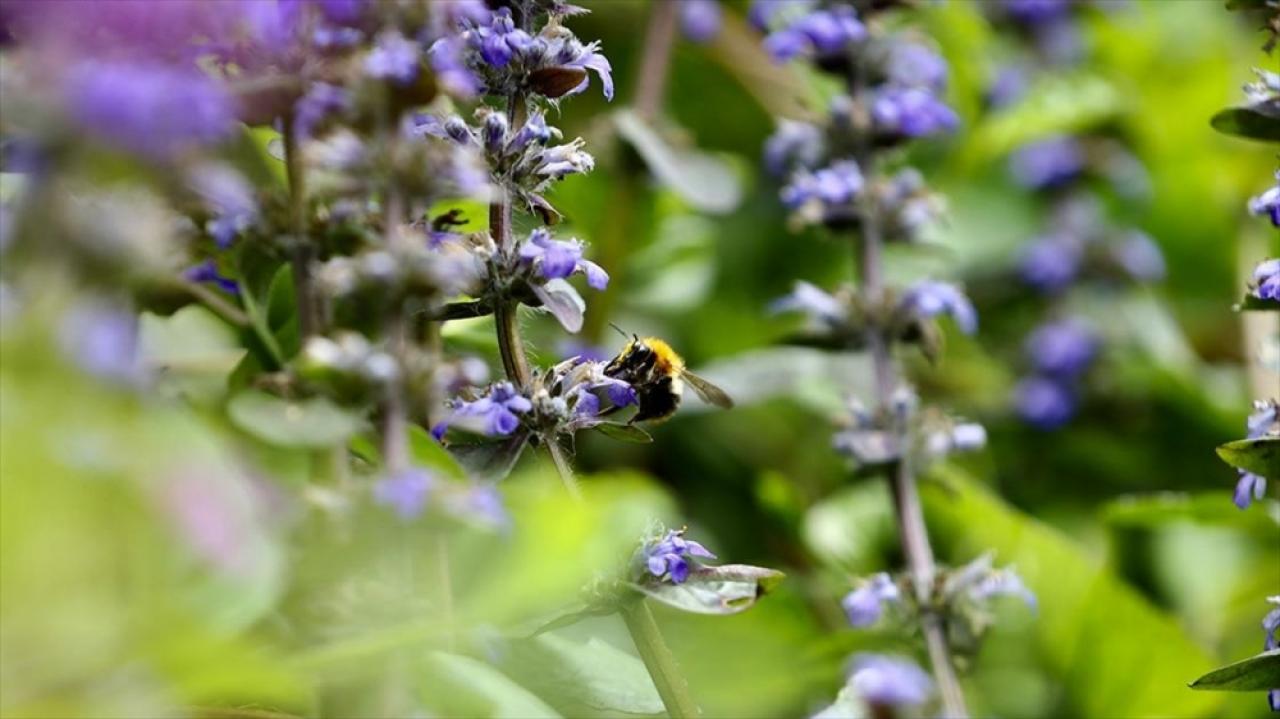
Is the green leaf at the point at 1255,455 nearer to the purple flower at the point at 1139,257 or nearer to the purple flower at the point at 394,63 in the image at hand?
the purple flower at the point at 394,63

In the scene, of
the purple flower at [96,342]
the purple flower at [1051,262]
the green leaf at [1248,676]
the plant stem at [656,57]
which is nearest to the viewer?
the purple flower at [96,342]

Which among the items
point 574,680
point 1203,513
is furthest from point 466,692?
point 1203,513

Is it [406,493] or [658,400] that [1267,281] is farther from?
[406,493]

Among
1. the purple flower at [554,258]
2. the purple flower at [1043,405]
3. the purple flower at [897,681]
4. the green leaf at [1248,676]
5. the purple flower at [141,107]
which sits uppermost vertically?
the purple flower at [141,107]

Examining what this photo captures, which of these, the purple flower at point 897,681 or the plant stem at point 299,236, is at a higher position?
the plant stem at point 299,236

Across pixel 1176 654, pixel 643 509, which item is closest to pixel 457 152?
pixel 643 509

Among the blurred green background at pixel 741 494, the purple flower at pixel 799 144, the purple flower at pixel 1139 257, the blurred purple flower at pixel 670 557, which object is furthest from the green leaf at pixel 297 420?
the purple flower at pixel 1139 257

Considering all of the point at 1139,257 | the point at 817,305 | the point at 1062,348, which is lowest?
the point at 1062,348

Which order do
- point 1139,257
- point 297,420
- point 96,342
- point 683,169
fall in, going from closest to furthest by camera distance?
point 96,342
point 297,420
point 683,169
point 1139,257
